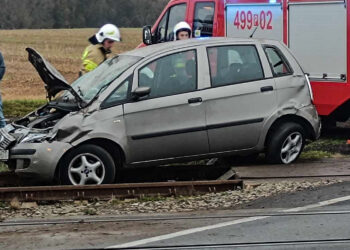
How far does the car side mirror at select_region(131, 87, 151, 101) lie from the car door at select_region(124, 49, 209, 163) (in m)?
0.07

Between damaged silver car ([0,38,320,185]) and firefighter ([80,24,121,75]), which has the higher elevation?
firefighter ([80,24,121,75])

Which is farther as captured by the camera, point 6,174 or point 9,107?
point 9,107

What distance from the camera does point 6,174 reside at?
28.9 ft

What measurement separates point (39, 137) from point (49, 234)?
1.92 m

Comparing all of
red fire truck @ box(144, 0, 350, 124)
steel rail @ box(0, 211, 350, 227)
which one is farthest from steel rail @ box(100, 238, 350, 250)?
red fire truck @ box(144, 0, 350, 124)

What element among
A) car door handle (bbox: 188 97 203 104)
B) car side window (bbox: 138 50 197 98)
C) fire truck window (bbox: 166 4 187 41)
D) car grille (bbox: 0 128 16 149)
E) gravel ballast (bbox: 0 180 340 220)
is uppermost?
fire truck window (bbox: 166 4 187 41)

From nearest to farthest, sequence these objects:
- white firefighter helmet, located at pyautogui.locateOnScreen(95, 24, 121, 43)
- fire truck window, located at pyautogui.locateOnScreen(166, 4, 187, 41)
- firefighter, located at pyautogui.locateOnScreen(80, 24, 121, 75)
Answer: white firefighter helmet, located at pyautogui.locateOnScreen(95, 24, 121, 43), firefighter, located at pyautogui.locateOnScreen(80, 24, 121, 75), fire truck window, located at pyautogui.locateOnScreen(166, 4, 187, 41)

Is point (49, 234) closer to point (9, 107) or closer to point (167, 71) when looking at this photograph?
point (167, 71)

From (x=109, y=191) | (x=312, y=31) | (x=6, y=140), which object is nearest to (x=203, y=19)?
(x=312, y=31)

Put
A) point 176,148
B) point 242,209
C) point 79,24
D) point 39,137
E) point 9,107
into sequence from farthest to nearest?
point 79,24
point 9,107
point 176,148
point 39,137
point 242,209

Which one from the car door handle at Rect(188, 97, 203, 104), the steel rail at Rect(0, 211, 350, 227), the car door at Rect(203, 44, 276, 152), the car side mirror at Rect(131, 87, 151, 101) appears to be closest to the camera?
the steel rail at Rect(0, 211, 350, 227)

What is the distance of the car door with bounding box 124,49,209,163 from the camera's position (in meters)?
8.36

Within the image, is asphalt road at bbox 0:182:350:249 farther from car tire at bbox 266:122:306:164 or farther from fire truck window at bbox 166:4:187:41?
fire truck window at bbox 166:4:187:41

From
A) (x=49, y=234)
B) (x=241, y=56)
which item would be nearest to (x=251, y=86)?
(x=241, y=56)
